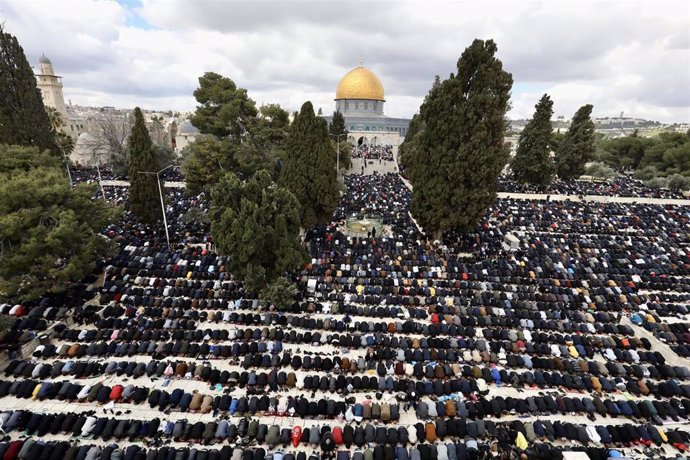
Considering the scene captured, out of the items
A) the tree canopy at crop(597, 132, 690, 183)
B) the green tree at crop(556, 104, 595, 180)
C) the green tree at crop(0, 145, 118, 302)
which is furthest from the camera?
the tree canopy at crop(597, 132, 690, 183)

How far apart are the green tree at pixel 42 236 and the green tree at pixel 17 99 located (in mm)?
10305

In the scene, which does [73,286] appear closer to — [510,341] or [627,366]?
[510,341]

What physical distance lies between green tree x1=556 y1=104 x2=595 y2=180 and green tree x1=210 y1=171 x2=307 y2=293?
40953 millimetres

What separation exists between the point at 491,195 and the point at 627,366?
12165 mm

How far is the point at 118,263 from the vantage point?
18625mm

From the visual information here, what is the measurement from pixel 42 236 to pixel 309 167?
47.7 ft

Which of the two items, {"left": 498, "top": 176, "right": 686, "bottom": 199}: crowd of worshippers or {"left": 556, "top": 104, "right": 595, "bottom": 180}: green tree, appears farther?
{"left": 556, "top": 104, "right": 595, "bottom": 180}: green tree

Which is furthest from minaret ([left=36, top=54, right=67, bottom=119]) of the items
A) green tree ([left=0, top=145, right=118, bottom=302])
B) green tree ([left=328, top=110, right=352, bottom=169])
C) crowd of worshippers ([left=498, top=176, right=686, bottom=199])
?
crowd of worshippers ([left=498, top=176, right=686, bottom=199])

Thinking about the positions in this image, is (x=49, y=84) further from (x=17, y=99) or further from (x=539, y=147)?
(x=539, y=147)

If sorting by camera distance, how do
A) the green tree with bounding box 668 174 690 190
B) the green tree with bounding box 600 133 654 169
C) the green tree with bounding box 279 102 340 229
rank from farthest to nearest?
the green tree with bounding box 600 133 654 169
the green tree with bounding box 668 174 690 190
the green tree with bounding box 279 102 340 229

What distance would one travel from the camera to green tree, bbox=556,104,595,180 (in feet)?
132

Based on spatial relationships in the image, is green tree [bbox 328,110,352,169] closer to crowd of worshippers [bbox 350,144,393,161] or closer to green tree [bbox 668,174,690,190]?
crowd of worshippers [bbox 350,144,393,161]

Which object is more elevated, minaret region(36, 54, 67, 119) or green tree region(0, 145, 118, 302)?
minaret region(36, 54, 67, 119)

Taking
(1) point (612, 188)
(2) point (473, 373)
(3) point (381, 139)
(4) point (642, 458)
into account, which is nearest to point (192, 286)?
(2) point (473, 373)
